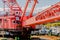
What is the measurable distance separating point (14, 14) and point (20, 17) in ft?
6.21

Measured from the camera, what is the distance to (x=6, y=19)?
4162 cm

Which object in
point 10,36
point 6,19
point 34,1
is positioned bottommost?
point 10,36

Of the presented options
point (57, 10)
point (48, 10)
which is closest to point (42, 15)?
point (48, 10)

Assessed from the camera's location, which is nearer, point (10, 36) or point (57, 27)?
point (10, 36)

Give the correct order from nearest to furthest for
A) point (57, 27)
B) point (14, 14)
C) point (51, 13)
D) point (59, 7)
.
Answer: point (59, 7), point (51, 13), point (14, 14), point (57, 27)

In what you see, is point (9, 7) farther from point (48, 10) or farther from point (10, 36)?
point (48, 10)

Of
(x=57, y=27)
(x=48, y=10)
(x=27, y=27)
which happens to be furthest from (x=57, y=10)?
(x=57, y=27)

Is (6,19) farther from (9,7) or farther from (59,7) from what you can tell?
(59,7)

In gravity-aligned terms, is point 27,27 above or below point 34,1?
below

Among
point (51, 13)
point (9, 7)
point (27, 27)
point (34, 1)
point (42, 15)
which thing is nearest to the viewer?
point (51, 13)

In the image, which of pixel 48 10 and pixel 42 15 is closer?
pixel 48 10

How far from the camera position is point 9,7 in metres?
46.4

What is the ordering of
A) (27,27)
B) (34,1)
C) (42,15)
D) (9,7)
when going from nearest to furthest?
(42,15)
(34,1)
(27,27)
(9,7)

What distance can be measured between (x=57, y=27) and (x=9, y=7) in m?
31.9
